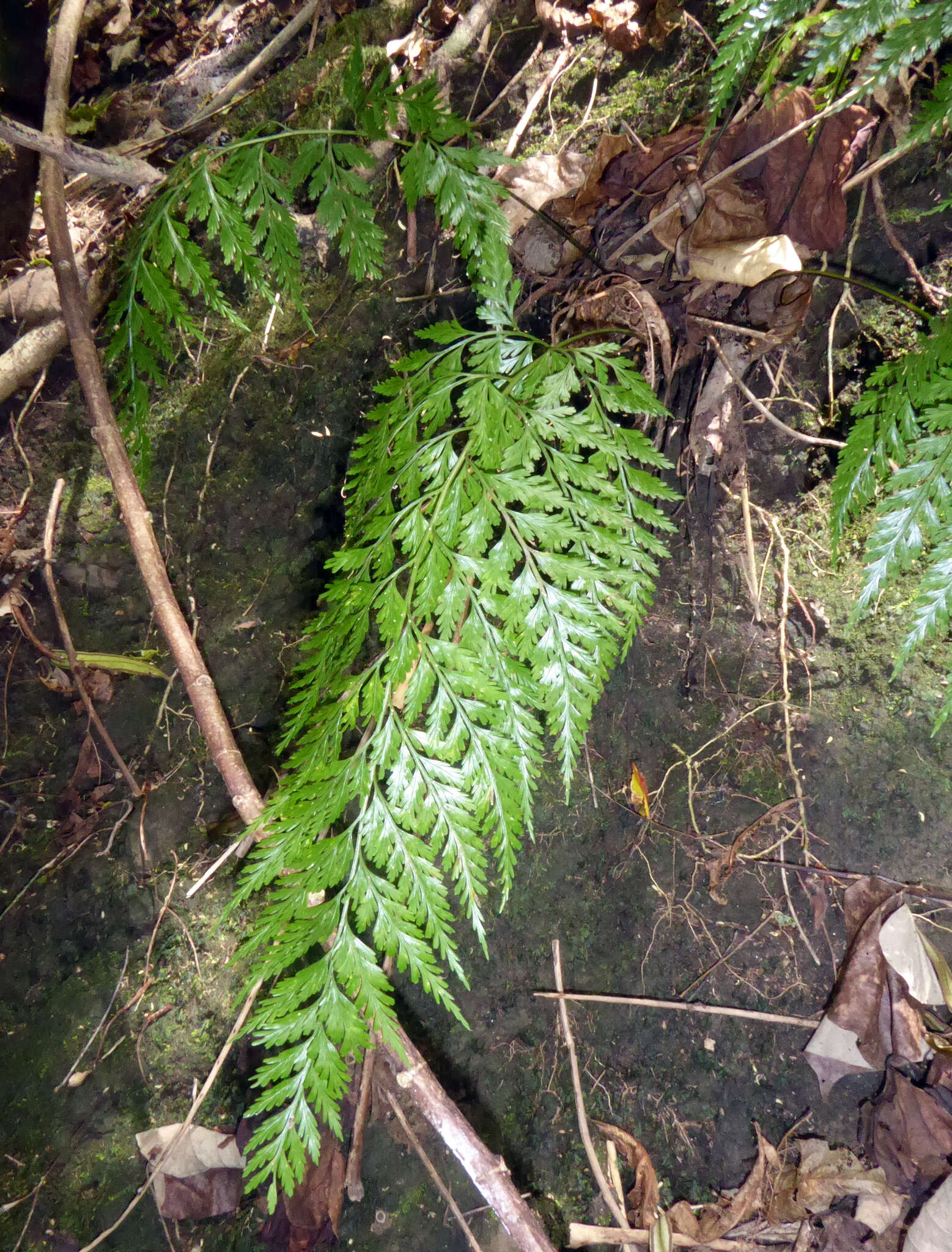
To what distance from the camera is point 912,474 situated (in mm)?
1895

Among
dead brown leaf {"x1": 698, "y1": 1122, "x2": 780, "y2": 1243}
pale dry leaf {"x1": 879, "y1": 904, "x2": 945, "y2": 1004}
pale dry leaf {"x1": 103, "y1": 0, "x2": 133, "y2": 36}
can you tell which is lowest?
dead brown leaf {"x1": 698, "y1": 1122, "x2": 780, "y2": 1243}

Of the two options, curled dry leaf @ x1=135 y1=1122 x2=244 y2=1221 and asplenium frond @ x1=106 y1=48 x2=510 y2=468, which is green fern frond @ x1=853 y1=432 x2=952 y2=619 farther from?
curled dry leaf @ x1=135 y1=1122 x2=244 y2=1221

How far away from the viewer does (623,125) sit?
250 centimetres

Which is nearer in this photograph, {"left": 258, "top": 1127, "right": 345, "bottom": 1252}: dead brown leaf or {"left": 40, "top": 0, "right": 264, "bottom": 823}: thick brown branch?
{"left": 258, "top": 1127, "right": 345, "bottom": 1252}: dead brown leaf

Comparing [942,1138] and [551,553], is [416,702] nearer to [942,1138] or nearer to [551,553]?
[551,553]

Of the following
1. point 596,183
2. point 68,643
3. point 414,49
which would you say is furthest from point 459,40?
point 68,643

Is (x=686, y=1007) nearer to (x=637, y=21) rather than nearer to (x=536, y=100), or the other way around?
(x=536, y=100)

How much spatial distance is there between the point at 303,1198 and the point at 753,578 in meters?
2.77

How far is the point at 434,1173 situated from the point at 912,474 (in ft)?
9.31

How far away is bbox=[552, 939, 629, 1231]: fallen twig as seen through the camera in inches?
93.9

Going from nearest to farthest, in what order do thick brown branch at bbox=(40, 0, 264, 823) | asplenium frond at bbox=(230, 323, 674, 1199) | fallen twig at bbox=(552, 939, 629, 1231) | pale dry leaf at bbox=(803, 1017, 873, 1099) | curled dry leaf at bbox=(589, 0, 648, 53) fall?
asplenium frond at bbox=(230, 323, 674, 1199), pale dry leaf at bbox=(803, 1017, 873, 1099), fallen twig at bbox=(552, 939, 629, 1231), curled dry leaf at bbox=(589, 0, 648, 53), thick brown branch at bbox=(40, 0, 264, 823)

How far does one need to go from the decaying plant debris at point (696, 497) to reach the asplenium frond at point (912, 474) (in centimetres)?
A: 38

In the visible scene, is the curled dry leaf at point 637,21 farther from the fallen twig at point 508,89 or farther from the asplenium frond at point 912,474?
the asplenium frond at point 912,474

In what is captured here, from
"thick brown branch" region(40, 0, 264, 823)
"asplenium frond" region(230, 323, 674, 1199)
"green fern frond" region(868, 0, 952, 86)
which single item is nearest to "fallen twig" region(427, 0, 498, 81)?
"asplenium frond" region(230, 323, 674, 1199)
